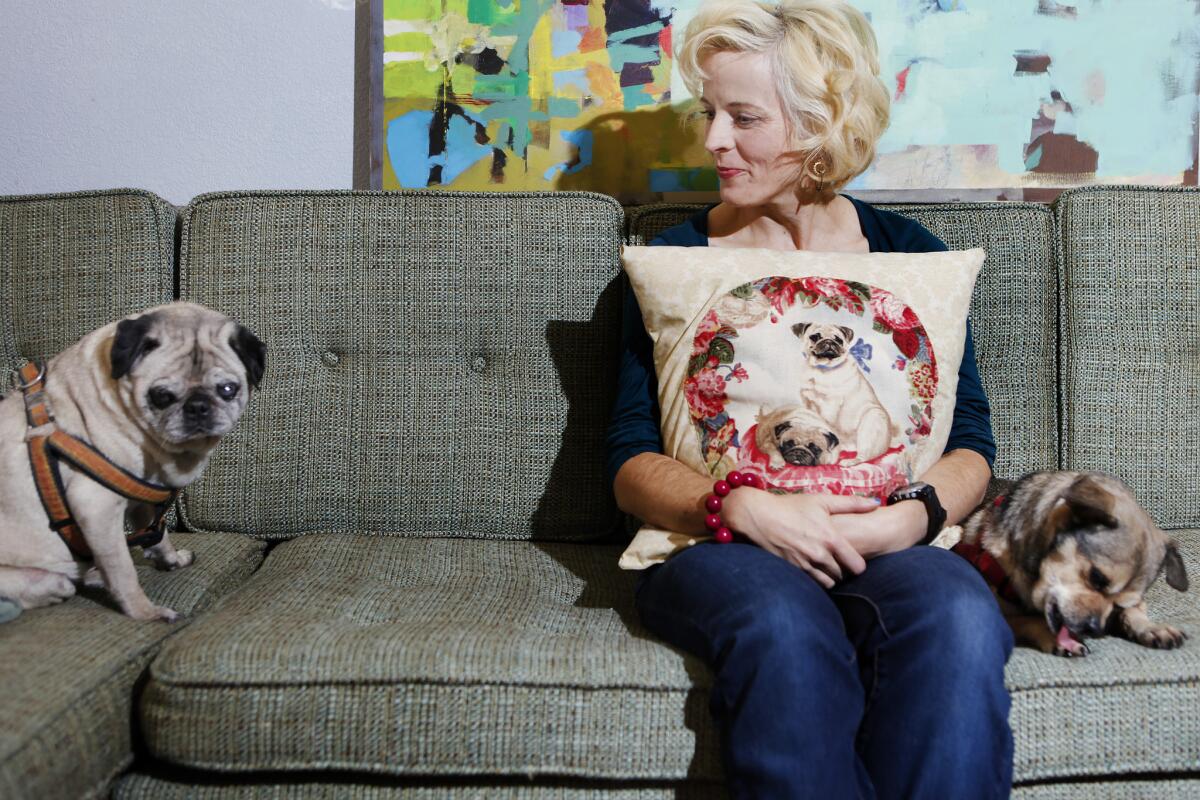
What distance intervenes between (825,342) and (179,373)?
92cm

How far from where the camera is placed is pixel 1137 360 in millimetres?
1853

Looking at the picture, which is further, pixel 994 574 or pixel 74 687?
pixel 994 574

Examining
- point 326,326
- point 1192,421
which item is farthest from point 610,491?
point 1192,421

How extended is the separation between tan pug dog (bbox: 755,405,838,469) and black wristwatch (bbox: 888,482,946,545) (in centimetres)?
10

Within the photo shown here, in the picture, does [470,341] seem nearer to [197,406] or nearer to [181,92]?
[197,406]

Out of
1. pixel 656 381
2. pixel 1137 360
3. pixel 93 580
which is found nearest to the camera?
pixel 93 580

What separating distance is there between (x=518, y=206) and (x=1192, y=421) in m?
1.32

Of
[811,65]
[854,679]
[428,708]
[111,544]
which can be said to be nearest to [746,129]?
[811,65]

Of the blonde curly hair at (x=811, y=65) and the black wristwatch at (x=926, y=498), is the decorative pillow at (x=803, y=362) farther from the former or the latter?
the blonde curly hair at (x=811, y=65)

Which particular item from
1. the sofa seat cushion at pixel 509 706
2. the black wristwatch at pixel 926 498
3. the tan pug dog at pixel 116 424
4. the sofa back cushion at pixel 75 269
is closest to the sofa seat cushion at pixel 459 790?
the sofa seat cushion at pixel 509 706

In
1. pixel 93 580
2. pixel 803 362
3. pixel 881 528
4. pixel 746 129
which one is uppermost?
pixel 746 129

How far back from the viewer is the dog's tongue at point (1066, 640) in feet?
4.34

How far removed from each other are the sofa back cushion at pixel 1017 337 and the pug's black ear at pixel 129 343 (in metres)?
1.37

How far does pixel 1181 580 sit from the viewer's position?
145 cm
